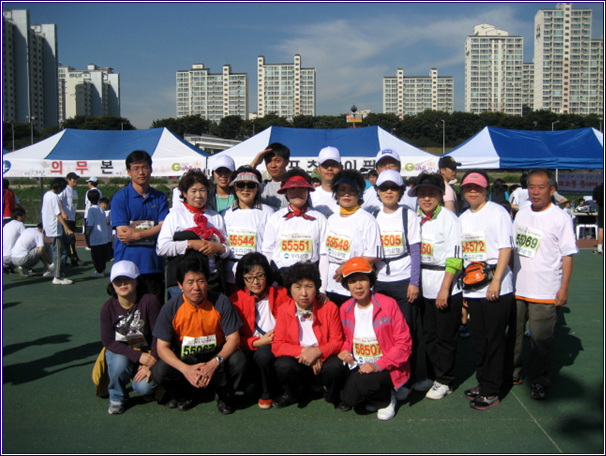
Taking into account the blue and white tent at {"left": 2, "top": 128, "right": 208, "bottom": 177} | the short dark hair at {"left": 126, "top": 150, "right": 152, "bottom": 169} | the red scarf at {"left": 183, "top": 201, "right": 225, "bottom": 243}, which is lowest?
the red scarf at {"left": 183, "top": 201, "right": 225, "bottom": 243}

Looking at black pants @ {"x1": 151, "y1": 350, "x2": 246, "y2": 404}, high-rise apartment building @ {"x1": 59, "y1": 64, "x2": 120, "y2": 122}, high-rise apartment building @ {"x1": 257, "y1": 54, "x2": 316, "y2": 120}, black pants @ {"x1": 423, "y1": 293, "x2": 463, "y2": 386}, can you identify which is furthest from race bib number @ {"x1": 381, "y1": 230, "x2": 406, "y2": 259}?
high-rise apartment building @ {"x1": 257, "y1": 54, "x2": 316, "y2": 120}

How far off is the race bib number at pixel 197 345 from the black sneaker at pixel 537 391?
2328 millimetres

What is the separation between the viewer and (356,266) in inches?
138

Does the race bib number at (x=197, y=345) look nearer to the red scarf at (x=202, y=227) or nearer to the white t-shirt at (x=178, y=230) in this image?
the white t-shirt at (x=178, y=230)

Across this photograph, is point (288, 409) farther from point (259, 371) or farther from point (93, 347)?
point (93, 347)

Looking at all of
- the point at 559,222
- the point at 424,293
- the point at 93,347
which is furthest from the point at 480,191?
the point at 93,347

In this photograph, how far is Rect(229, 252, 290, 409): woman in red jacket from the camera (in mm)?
3641

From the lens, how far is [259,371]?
3.71m

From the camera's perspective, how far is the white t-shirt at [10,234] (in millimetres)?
8398

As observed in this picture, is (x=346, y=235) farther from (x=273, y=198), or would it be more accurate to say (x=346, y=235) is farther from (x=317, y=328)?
(x=273, y=198)

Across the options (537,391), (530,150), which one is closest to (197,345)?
(537,391)

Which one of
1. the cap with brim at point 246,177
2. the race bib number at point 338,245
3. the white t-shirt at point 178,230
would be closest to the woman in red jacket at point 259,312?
the white t-shirt at point 178,230

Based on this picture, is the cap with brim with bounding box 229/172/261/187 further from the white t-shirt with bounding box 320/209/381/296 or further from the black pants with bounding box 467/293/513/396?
the black pants with bounding box 467/293/513/396

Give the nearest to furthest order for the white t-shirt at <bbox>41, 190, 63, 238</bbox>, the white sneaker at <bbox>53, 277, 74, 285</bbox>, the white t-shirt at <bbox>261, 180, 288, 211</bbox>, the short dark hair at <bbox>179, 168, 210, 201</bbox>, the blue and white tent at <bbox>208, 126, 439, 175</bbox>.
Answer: the short dark hair at <bbox>179, 168, 210, 201</bbox>
the white t-shirt at <bbox>261, 180, 288, 211</bbox>
the white sneaker at <bbox>53, 277, 74, 285</bbox>
the white t-shirt at <bbox>41, 190, 63, 238</bbox>
the blue and white tent at <bbox>208, 126, 439, 175</bbox>
